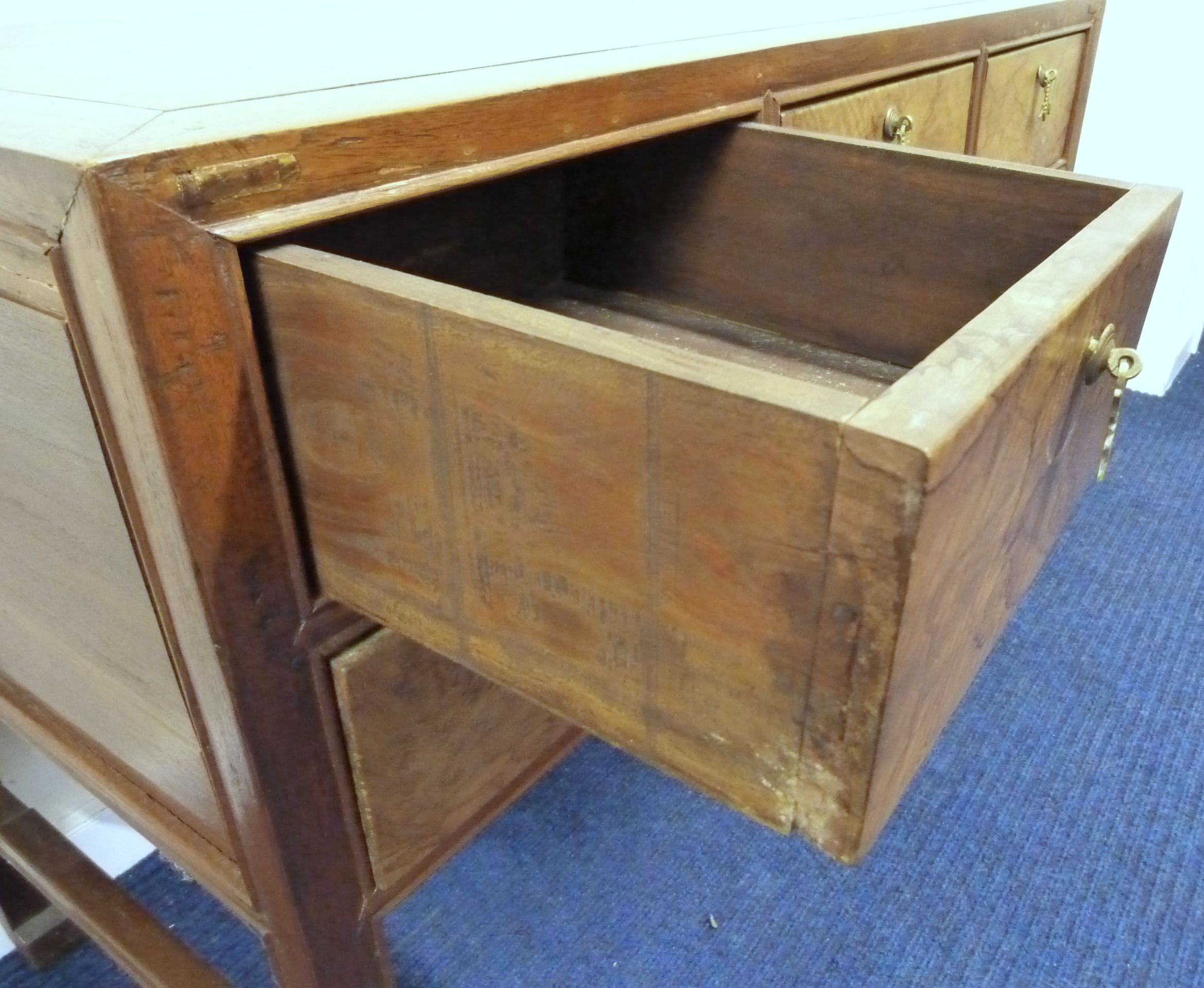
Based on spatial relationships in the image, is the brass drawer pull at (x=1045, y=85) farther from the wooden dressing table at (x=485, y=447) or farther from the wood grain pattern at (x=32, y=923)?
the wood grain pattern at (x=32, y=923)

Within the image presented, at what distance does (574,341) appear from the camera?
0.32m

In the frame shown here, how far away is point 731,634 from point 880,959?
76 centimetres

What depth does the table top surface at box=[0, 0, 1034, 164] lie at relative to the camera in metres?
0.41

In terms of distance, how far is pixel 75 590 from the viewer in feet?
1.75

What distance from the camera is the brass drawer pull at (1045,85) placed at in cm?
102

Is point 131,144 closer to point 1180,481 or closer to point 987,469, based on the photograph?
point 987,469

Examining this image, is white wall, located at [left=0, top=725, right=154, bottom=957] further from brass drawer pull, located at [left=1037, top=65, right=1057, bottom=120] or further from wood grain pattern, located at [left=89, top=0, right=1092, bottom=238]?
brass drawer pull, located at [left=1037, top=65, right=1057, bottom=120]

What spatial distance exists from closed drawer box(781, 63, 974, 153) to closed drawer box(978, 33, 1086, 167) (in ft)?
0.17

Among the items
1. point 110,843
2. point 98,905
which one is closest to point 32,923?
point 110,843

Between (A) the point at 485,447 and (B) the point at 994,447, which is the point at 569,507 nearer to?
(A) the point at 485,447

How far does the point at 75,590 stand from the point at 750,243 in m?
0.44

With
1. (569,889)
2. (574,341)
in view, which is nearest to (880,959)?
(569,889)

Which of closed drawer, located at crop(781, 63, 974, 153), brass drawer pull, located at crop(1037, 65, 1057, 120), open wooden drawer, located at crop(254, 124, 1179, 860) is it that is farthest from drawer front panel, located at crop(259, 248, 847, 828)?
brass drawer pull, located at crop(1037, 65, 1057, 120)

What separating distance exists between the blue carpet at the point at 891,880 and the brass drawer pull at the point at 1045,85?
657 mm
